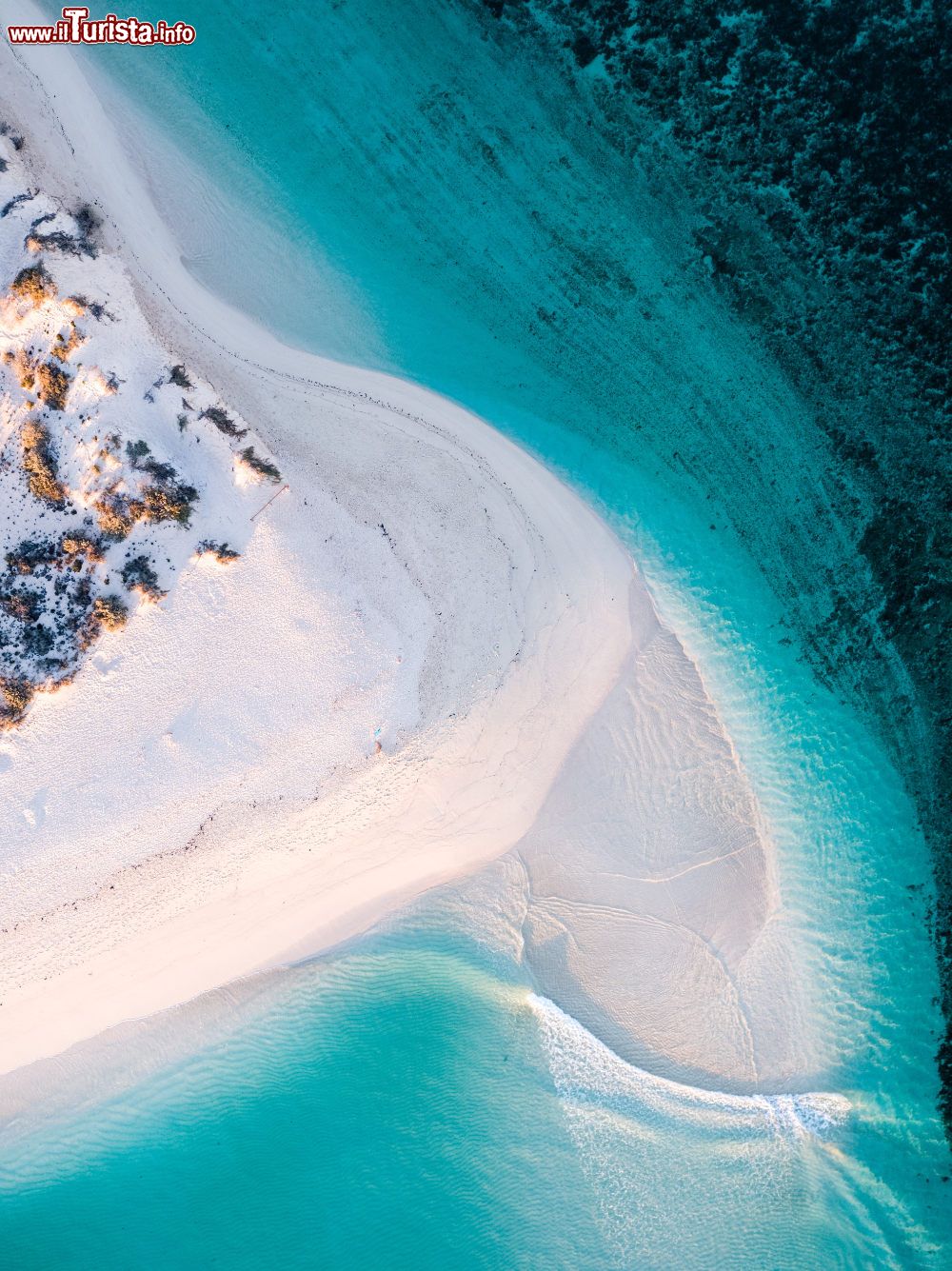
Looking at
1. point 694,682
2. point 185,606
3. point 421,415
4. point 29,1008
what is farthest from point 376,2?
point 29,1008

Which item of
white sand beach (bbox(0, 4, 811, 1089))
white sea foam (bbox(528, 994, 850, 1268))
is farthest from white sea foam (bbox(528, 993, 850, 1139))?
white sand beach (bbox(0, 4, 811, 1089))

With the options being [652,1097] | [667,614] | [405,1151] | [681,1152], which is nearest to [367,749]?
[667,614]

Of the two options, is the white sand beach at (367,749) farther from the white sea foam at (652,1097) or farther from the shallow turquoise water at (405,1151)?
the shallow turquoise water at (405,1151)

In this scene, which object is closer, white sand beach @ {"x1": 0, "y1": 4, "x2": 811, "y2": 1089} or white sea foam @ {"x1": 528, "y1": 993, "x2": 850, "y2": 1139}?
white sand beach @ {"x1": 0, "y1": 4, "x2": 811, "y2": 1089}

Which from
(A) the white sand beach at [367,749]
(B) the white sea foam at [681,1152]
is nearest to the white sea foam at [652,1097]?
(B) the white sea foam at [681,1152]

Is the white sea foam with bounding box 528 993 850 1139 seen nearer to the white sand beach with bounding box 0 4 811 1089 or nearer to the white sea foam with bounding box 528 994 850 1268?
the white sea foam with bounding box 528 994 850 1268

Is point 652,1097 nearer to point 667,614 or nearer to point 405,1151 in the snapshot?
point 405,1151
